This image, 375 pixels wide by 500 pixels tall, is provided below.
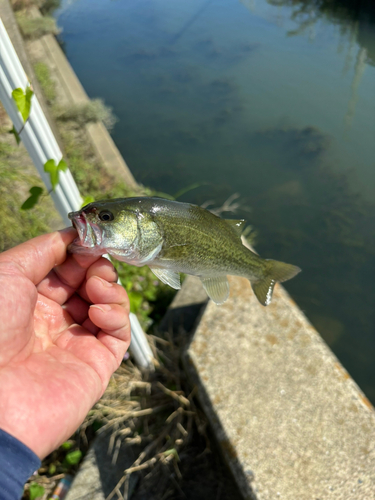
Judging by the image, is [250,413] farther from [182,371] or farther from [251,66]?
[251,66]

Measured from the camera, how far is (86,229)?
1726 millimetres

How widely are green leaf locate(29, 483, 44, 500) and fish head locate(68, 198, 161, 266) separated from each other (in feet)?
7.88

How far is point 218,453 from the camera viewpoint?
3.20m

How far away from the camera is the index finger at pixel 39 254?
1882 millimetres

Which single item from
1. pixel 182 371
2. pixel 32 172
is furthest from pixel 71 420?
pixel 32 172

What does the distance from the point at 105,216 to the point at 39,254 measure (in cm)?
43

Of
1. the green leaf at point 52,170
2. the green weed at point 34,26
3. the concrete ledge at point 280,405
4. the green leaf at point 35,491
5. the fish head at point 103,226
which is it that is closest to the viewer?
the fish head at point 103,226

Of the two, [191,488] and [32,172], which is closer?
[191,488]

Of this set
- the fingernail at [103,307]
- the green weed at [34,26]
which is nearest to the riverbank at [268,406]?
the fingernail at [103,307]

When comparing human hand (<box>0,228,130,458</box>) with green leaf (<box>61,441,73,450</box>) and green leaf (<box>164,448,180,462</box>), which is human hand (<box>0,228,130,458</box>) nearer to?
green leaf (<box>164,448,180,462</box>)

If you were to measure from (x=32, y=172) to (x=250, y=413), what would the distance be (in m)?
3.83

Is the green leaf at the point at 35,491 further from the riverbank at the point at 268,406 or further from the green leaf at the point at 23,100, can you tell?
the green leaf at the point at 23,100

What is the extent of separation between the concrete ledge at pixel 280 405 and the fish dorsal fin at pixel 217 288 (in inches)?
48.9

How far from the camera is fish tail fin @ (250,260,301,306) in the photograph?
7.32 ft
